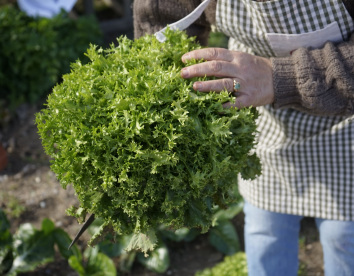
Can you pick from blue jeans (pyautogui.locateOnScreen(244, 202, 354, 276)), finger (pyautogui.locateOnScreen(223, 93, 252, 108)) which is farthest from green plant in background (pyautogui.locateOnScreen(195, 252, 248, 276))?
finger (pyautogui.locateOnScreen(223, 93, 252, 108))

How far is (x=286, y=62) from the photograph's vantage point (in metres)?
1.61

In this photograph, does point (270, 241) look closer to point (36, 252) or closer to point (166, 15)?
point (166, 15)

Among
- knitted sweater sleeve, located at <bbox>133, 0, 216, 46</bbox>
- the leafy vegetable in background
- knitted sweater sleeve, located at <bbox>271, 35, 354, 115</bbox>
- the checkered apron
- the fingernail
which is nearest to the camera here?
the leafy vegetable in background

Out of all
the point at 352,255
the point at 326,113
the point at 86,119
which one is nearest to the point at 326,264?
the point at 352,255

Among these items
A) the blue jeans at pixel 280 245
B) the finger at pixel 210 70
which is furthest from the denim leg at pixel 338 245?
the finger at pixel 210 70

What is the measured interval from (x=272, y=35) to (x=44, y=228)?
5.69 ft

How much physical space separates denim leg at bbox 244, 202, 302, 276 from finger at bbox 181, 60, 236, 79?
0.90 meters

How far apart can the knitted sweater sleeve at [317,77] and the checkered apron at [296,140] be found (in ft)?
0.43

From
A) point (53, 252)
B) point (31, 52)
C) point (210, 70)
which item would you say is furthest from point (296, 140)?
point (31, 52)

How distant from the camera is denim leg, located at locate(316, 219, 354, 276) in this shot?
202 centimetres

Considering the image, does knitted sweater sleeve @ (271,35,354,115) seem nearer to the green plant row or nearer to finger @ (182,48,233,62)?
finger @ (182,48,233,62)

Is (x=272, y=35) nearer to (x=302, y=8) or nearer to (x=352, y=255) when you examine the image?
(x=302, y=8)

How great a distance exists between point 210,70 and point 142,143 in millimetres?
324

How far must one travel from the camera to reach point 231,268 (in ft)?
8.91
